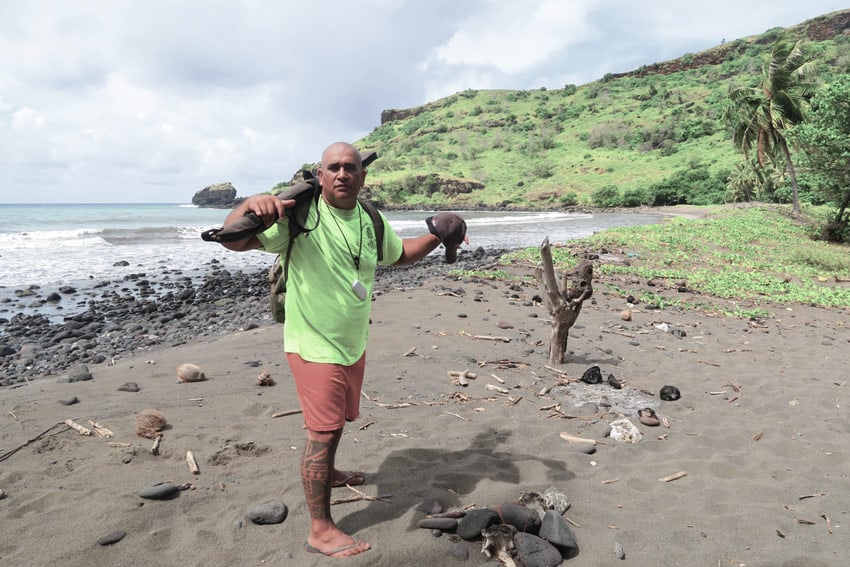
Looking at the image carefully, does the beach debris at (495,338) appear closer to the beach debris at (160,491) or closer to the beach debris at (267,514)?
the beach debris at (267,514)

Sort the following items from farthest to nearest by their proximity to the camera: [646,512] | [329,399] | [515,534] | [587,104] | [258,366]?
[587,104]
[258,366]
[646,512]
[515,534]
[329,399]

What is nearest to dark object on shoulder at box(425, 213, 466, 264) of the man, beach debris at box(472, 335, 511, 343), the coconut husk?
the man

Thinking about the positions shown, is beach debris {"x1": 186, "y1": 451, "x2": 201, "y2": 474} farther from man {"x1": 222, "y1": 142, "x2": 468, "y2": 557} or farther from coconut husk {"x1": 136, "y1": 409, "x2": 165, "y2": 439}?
man {"x1": 222, "y1": 142, "x2": 468, "y2": 557}

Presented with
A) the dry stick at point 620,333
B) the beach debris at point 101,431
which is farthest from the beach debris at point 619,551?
the dry stick at point 620,333

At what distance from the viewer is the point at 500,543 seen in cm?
272

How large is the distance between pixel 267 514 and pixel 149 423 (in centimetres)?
161

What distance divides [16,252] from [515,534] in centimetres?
2472

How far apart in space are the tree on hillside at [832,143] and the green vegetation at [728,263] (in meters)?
1.82

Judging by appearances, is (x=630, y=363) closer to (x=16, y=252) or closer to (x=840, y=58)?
(x=16, y=252)

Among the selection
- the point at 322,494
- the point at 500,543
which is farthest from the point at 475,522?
the point at 322,494

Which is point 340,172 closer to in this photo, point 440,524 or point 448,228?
point 448,228

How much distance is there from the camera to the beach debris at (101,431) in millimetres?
3793

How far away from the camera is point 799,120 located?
86.0 ft

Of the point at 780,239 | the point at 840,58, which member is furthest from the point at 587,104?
the point at 780,239
